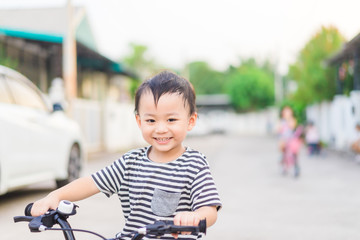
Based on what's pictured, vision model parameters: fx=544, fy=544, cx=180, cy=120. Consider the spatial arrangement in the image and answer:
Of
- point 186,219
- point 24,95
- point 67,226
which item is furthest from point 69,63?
point 186,219

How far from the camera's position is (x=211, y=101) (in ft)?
206

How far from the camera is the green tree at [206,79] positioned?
8475cm

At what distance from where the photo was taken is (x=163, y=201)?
2477 millimetres

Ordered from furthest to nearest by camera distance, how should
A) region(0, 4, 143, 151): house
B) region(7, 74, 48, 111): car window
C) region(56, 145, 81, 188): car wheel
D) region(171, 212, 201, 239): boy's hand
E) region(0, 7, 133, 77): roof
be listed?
region(0, 7, 133, 77): roof → region(0, 4, 143, 151): house → region(56, 145, 81, 188): car wheel → region(7, 74, 48, 111): car window → region(171, 212, 201, 239): boy's hand

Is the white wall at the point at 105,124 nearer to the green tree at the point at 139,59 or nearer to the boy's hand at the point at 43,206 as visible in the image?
the boy's hand at the point at 43,206

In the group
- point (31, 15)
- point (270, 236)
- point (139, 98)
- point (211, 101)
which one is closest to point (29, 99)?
point (270, 236)

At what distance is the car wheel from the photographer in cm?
893

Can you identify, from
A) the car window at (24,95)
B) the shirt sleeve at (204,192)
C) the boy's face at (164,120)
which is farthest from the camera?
the car window at (24,95)

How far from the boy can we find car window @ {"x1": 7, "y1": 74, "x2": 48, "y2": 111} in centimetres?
543

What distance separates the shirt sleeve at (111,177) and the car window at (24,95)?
534 cm

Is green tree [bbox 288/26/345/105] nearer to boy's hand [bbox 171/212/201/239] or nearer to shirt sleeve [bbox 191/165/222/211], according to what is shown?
shirt sleeve [bbox 191/165/222/211]

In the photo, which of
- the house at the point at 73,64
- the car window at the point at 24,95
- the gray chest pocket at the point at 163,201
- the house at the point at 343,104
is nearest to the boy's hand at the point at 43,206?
the gray chest pocket at the point at 163,201

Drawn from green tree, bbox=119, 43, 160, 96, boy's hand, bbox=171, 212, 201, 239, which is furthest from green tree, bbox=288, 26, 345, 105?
green tree, bbox=119, 43, 160, 96

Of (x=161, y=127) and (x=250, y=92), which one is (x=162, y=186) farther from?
(x=250, y=92)
